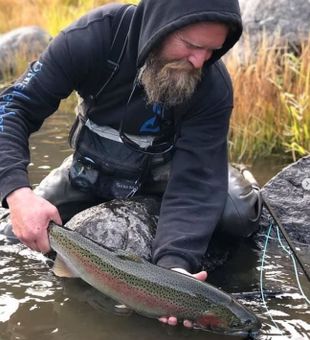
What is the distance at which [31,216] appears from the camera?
3.31m

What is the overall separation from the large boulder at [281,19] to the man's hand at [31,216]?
481 centimetres

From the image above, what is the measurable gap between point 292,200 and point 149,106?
1.32 metres

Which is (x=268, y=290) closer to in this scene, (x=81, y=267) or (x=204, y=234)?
(x=204, y=234)

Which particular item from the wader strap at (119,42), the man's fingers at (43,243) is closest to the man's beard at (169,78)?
the wader strap at (119,42)

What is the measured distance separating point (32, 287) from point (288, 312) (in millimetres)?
1391

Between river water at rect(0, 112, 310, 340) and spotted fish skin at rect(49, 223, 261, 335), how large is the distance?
20 cm

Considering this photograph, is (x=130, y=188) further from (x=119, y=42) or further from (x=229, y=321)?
(x=229, y=321)

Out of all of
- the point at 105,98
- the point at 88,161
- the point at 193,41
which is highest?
the point at 193,41

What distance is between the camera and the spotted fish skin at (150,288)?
310cm

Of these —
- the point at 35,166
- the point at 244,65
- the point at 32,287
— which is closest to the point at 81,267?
the point at 32,287

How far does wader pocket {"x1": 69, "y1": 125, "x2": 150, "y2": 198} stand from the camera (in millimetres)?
4207

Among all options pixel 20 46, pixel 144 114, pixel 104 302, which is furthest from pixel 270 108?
pixel 20 46

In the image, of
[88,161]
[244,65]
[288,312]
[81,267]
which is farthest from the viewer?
[244,65]

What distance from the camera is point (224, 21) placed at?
3.49m
